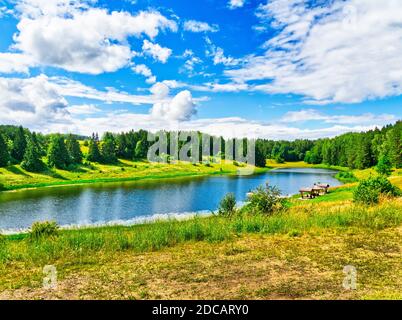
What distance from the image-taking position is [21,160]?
332 feet

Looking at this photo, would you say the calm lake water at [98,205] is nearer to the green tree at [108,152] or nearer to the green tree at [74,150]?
the green tree at [74,150]

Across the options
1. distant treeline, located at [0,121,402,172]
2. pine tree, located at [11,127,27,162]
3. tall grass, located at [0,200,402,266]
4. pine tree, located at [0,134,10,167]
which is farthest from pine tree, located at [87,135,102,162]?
tall grass, located at [0,200,402,266]

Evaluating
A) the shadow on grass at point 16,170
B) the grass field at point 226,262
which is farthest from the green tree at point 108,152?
the grass field at point 226,262

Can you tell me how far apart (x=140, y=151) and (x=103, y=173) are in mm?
38851

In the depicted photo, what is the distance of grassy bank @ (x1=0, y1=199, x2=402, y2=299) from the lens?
9.95 metres

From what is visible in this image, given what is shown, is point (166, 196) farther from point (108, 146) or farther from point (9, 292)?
point (108, 146)

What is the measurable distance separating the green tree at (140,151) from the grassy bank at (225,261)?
12495 centimetres

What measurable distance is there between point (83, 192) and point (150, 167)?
51328 millimetres

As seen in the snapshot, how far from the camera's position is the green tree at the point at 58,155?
10134cm

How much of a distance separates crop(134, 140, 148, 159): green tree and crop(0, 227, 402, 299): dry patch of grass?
421 feet

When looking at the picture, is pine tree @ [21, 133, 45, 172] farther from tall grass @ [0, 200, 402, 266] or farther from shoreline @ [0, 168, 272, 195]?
tall grass @ [0, 200, 402, 266]

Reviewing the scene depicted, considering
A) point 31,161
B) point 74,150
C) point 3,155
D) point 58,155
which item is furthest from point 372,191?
point 74,150

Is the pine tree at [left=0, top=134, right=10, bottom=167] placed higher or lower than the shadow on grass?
higher
